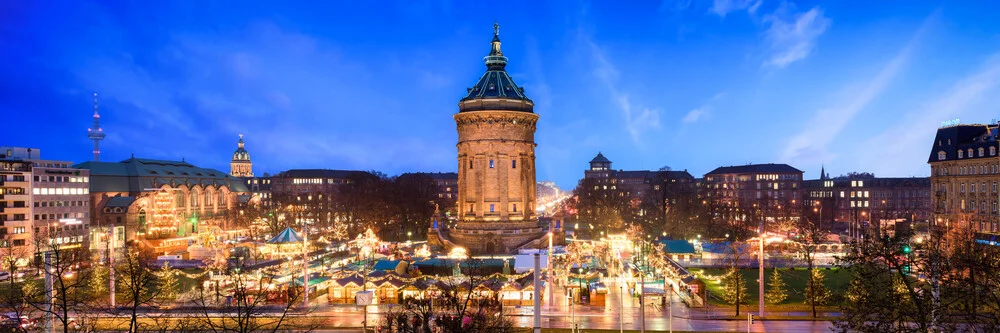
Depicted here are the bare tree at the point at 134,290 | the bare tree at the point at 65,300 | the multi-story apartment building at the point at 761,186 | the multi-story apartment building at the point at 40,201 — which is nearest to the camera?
the bare tree at the point at 65,300

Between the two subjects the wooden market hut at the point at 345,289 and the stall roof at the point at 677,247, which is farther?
the stall roof at the point at 677,247

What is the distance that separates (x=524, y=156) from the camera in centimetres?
7975

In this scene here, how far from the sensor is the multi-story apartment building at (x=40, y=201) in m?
80.3

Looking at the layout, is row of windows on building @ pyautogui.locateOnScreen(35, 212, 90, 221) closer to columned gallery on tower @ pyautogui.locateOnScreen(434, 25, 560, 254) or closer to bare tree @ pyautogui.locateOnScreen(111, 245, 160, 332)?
bare tree @ pyautogui.locateOnScreen(111, 245, 160, 332)

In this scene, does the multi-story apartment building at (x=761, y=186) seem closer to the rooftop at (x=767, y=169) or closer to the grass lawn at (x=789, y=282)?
the rooftop at (x=767, y=169)

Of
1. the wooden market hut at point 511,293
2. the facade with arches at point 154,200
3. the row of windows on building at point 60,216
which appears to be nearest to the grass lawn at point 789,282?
the wooden market hut at point 511,293

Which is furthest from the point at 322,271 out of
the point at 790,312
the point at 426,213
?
the point at 426,213

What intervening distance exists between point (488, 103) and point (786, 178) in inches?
4751

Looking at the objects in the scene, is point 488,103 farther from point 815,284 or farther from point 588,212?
point 588,212

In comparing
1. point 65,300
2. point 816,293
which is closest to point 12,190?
point 65,300

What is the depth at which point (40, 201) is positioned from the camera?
279ft

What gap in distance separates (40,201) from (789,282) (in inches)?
3835

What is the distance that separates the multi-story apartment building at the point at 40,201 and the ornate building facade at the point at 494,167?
52212 mm

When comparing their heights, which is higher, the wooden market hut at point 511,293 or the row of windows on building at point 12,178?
the row of windows on building at point 12,178
